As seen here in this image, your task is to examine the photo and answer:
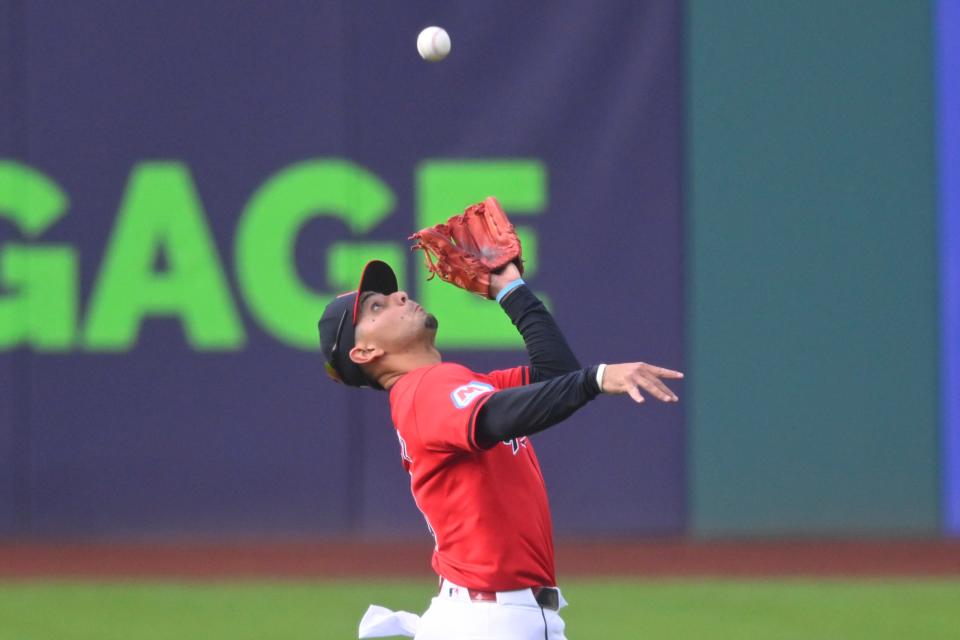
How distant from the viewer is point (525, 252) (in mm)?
8500

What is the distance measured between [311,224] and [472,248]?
491cm

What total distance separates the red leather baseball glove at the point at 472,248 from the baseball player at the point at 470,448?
0.60 feet

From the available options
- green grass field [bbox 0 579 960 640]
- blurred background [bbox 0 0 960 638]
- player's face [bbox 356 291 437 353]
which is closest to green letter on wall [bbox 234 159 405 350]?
blurred background [bbox 0 0 960 638]

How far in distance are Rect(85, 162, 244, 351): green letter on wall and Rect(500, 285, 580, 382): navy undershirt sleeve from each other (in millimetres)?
5255

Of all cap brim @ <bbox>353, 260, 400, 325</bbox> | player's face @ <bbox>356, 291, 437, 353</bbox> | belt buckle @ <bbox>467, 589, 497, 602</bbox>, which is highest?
cap brim @ <bbox>353, 260, 400, 325</bbox>

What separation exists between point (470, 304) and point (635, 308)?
1045mm

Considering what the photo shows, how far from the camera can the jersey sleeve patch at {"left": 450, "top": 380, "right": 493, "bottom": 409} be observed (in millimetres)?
3139

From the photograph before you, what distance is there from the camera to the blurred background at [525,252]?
27.7 feet

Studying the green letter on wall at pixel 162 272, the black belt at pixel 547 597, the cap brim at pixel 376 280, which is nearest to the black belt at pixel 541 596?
the black belt at pixel 547 597

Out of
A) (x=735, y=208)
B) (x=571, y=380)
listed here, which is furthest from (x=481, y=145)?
(x=571, y=380)

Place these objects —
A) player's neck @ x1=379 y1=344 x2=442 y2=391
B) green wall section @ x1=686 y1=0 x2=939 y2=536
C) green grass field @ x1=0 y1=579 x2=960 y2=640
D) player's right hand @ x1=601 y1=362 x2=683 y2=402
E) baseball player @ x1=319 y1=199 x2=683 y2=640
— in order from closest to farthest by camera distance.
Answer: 1. player's right hand @ x1=601 y1=362 x2=683 y2=402
2. baseball player @ x1=319 y1=199 x2=683 y2=640
3. player's neck @ x1=379 y1=344 x2=442 y2=391
4. green grass field @ x1=0 y1=579 x2=960 y2=640
5. green wall section @ x1=686 y1=0 x2=939 y2=536

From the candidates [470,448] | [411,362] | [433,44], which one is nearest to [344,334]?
[411,362]

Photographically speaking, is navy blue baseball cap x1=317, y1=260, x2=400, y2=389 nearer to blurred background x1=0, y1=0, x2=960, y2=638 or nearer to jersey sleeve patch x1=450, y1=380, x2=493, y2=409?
jersey sleeve patch x1=450, y1=380, x2=493, y2=409

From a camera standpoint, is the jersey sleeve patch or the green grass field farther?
the green grass field
